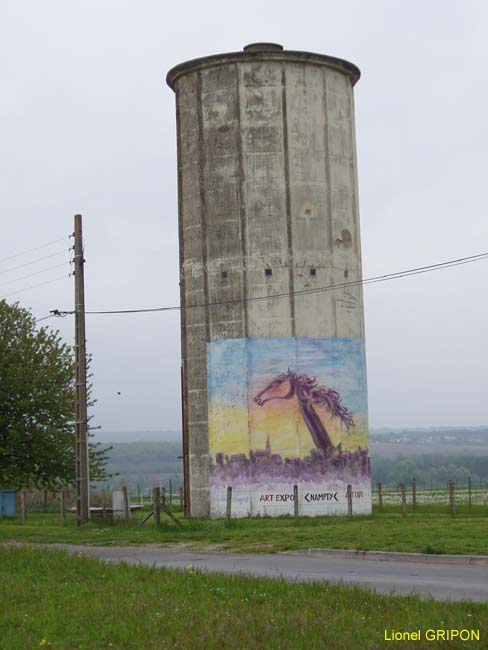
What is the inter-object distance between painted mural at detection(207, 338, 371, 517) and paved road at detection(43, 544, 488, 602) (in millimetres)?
12536

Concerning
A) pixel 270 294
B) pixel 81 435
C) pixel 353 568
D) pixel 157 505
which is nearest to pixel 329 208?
pixel 270 294

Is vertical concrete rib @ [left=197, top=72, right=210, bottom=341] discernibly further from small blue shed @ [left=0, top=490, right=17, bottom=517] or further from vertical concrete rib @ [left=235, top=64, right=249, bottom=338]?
small blue shed @ [left=0, top=490, right=17, bottom=517]

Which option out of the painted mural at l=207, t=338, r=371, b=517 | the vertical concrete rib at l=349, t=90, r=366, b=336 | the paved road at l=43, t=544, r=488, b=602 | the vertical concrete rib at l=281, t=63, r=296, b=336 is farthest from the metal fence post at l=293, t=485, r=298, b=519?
the paved road at l=43, t=544, r=488, b=602

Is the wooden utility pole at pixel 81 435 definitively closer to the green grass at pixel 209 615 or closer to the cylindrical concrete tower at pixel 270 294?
the cylindrical concrete tower at pixel 270 294

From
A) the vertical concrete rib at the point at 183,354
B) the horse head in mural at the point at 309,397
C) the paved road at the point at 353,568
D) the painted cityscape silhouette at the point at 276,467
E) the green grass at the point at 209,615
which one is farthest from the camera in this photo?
the vertical concrete rib at the point at 183,354

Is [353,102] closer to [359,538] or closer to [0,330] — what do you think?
[0,330]

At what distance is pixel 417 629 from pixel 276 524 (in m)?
22.0

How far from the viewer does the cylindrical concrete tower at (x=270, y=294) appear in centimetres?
3991

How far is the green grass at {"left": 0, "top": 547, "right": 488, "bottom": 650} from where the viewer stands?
12211 millimetres

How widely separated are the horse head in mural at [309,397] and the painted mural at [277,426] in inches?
1.4

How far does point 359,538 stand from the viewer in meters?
25.3

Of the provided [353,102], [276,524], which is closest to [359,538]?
[276,524]

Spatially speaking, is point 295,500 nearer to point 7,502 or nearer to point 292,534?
point 292,534

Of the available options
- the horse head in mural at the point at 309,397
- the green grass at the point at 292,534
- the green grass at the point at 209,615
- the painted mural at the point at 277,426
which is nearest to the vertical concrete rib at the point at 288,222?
the painted mural at the point at 277,426
